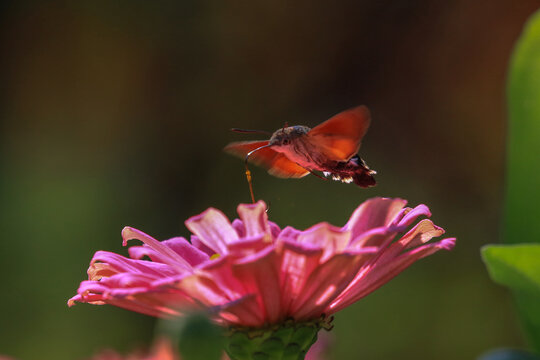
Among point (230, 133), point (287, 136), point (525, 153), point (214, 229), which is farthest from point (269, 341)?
point (230, 133)

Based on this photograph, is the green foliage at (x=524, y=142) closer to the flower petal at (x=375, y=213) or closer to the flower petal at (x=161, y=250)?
the flower petal at (x=375, y=213)

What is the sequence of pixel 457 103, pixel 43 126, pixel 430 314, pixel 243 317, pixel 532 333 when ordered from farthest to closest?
pixel 43 126, pixel 457 103, pixel 430 314, pixel 532 333, pixel 243 317

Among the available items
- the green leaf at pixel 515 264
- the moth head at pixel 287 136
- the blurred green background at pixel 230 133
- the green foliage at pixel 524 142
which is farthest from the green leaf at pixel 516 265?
the blurred green background at pixel 230 133

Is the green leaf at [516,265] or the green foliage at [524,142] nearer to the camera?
the green leaf at [516,265]

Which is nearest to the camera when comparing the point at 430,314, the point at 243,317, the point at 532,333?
the point at 243,317

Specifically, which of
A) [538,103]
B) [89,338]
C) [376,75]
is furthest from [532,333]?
[376,75]

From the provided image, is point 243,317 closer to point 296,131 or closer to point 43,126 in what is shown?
point 296,131

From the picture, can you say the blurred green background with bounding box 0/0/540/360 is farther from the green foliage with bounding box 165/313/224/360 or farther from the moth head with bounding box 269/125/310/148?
the green foliage with bounding box 165/313/224/360
